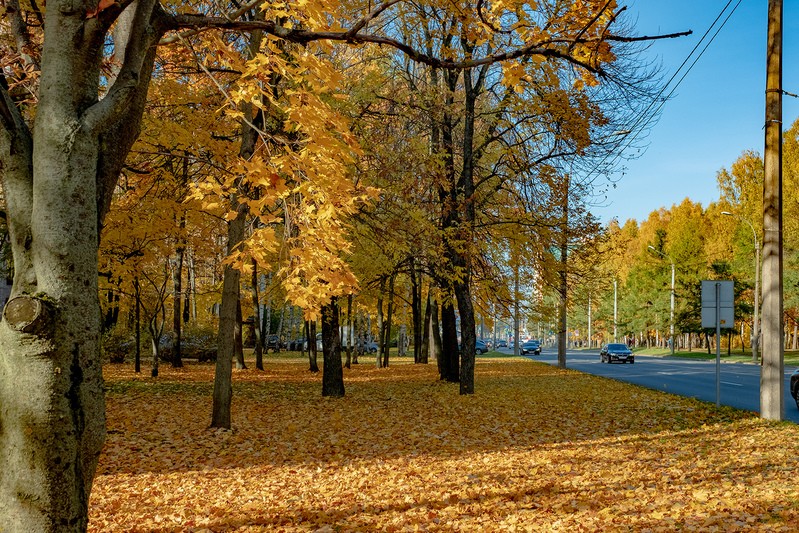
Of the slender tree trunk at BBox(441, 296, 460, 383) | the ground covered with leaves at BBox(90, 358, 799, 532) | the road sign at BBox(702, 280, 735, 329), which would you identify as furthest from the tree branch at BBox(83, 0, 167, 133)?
the slender tree trunk at BBox(441, 296, 460, 383)

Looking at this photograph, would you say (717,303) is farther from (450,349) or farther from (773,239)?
(450,349)

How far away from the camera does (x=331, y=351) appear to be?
590 inches

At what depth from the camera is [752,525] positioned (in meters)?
4.89

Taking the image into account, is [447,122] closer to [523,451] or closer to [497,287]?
[497,287]

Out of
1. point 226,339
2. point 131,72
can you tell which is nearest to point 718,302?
point 226,339

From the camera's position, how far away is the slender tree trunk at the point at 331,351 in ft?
48.2

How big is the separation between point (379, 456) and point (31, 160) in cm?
610

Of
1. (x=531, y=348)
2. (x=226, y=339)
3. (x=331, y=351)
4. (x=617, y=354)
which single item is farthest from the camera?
(x=531, y=348)

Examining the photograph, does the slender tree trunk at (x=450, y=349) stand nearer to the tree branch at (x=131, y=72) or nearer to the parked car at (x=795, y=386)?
the parked car at (x=795, y=386)

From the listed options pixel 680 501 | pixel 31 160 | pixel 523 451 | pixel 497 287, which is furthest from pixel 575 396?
pixel 31 160

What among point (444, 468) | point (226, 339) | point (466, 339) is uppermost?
point (226, 339)

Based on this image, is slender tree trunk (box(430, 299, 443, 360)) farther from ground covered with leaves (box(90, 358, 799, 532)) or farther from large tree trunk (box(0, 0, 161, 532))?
large tree trunk (box(0, 0, 161, 532))

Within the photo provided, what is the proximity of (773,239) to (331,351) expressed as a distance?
31.6ft

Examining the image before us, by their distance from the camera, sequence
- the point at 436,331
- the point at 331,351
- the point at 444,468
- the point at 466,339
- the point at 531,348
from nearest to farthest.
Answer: the point at 444,468
the point at 331,351
the point at 466,339
the point at 436,331
the point at 531,348
